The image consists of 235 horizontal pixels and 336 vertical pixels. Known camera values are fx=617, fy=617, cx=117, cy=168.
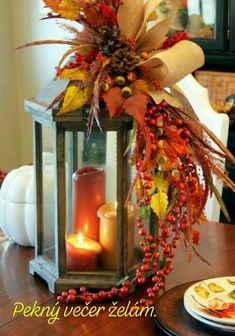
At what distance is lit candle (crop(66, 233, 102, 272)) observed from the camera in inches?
44.2

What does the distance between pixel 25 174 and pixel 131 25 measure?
0.46m

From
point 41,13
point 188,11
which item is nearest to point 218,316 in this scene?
point 188,11

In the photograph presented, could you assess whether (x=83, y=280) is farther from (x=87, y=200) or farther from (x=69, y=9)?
(x=69, y=9)

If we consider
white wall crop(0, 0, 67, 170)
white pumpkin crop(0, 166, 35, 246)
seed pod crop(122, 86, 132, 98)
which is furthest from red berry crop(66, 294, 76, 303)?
white wall crop(0, 0, 67, 170)

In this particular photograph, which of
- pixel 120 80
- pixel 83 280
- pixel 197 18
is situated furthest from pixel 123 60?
pixel 197 18

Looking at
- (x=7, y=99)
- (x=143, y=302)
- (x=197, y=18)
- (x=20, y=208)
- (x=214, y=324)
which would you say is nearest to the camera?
(x=214, y=324)

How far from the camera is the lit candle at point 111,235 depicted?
3.65ft

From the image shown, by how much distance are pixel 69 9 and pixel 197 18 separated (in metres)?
1.72

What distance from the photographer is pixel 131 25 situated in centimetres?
102

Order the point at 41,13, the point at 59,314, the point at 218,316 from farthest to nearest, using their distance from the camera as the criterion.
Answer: the point at 41,13 → the point at 59,314 → the point at 218,316

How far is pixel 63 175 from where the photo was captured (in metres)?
Answer: 1.09

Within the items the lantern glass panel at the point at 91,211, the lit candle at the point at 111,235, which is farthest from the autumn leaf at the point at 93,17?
the lit candle at the point at 111,235

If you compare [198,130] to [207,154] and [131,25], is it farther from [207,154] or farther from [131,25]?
[131,25]

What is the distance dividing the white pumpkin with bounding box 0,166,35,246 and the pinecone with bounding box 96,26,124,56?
40 centimetres
